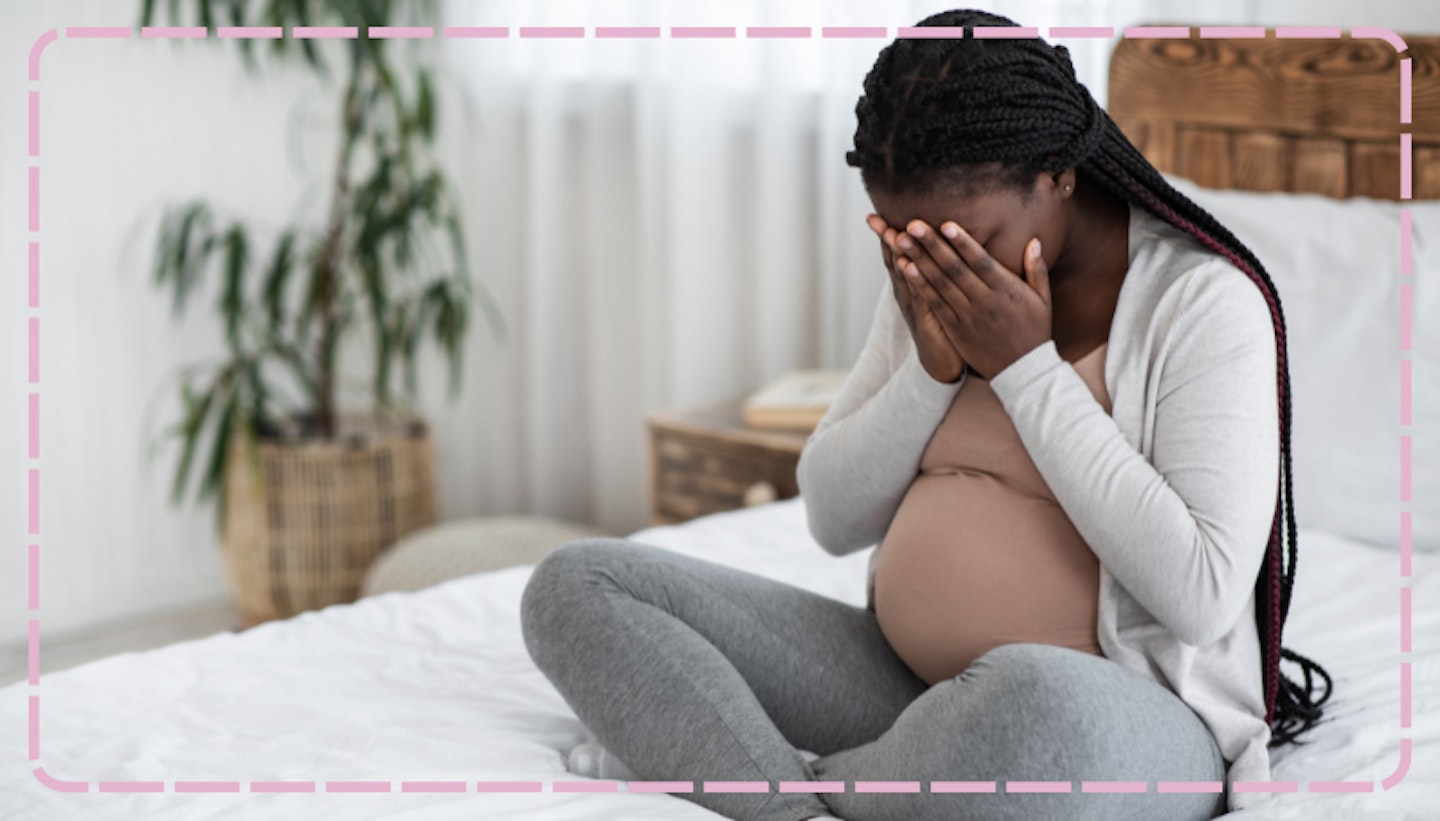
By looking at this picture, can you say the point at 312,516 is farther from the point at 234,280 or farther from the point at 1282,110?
the point at 1282,110

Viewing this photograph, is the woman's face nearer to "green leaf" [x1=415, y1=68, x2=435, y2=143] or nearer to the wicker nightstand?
the wicker nightstand

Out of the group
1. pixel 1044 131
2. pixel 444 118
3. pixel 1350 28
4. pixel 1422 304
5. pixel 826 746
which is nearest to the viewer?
pixel 1044 131

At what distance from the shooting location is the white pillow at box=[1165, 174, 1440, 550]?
140 cm

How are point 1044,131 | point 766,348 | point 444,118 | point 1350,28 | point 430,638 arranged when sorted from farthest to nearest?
point 444,118, point 766,348, point 1350,28, point 430,638, point 1044,131

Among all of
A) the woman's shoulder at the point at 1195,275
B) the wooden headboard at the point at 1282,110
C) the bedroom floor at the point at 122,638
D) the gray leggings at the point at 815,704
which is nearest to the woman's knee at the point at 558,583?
the gray leggings at the point at 815,704

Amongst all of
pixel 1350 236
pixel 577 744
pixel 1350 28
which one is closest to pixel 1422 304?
pixel 1350 236

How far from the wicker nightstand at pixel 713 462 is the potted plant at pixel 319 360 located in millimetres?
567

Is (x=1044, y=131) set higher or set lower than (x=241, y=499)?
higher

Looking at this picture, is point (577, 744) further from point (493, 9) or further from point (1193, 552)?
point (493, 9)

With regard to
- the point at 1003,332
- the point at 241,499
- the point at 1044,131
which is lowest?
the point at 241,499

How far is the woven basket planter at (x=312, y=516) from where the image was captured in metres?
2.47

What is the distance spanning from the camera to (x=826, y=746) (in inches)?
40.7

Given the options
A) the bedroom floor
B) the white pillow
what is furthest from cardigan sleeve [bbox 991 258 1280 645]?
the bedroom floor

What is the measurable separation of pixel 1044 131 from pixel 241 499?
207 centimetres
